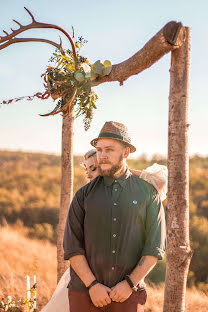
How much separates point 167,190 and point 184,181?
0.18 metres

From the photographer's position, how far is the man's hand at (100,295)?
7.66 feet

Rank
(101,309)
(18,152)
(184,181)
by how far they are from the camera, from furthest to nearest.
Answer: (18,152) < (184,181) < (101,309)

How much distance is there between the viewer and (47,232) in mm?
12820

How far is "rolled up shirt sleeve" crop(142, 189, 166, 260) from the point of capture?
241cm

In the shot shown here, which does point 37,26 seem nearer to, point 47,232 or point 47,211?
point 47,232

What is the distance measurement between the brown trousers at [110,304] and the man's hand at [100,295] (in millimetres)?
73

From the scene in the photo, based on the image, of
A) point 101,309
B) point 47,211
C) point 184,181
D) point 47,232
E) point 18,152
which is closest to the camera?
point 101,309

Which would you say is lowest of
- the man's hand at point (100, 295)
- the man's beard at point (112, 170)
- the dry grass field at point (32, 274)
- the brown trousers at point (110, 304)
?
the dry grass field at point (32, 274)

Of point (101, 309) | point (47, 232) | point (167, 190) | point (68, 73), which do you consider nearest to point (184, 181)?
point (167, 190)

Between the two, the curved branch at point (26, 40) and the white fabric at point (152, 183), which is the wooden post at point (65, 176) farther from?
the white fabric at point (152, 183)

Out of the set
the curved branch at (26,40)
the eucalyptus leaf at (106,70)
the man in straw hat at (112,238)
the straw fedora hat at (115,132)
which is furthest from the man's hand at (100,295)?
the curved branch at (26,40)

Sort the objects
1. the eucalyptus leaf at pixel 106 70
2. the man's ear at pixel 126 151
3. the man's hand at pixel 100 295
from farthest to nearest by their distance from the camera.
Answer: the eucalyptus leaf at pixel 106 70 < the man's ear at pixel 126 151 < the man's hand at pixel 100 295

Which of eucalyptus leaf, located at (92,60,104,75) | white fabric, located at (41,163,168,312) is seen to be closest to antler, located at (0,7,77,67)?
eucalyptus leaf, located at (92,60,104,75)

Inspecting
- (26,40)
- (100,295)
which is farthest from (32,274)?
(100,295)
